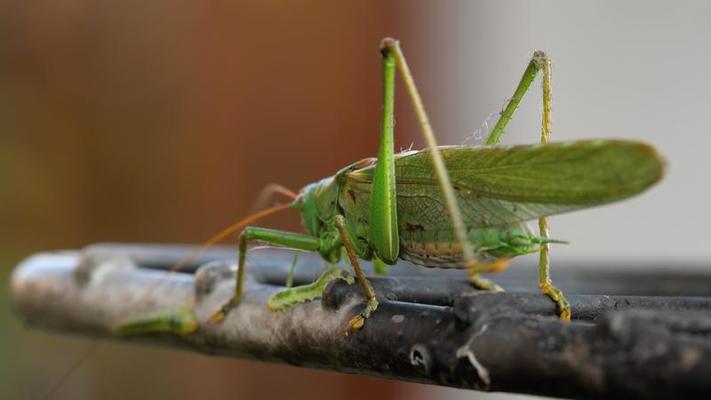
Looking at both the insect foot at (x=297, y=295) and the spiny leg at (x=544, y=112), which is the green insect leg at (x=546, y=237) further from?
the insect foot at (x=297, y=295)

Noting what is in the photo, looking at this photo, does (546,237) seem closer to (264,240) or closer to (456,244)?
(456,244)

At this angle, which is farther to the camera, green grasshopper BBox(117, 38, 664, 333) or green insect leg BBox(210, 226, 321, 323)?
green insect leg BBox(210, 226, 321, 323)

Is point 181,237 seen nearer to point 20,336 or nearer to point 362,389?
point 20,336

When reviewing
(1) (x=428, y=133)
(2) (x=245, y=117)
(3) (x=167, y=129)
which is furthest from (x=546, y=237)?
(3) (x=167, y=129)

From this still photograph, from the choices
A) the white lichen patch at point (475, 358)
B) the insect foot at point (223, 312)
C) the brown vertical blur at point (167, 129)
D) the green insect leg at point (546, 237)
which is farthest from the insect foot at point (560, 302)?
the brown vertical blur at point (167, 129)

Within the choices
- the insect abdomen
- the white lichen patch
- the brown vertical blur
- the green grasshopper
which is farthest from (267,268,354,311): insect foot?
the brown vertical blur

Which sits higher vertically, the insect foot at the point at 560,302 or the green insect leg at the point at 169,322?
the insect foot at the point at 560,302

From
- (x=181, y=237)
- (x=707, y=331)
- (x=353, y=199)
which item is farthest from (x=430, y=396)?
(x=707, y=331)

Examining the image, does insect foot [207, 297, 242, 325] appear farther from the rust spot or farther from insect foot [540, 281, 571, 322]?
insect foot [540, 281, 571, 322]
